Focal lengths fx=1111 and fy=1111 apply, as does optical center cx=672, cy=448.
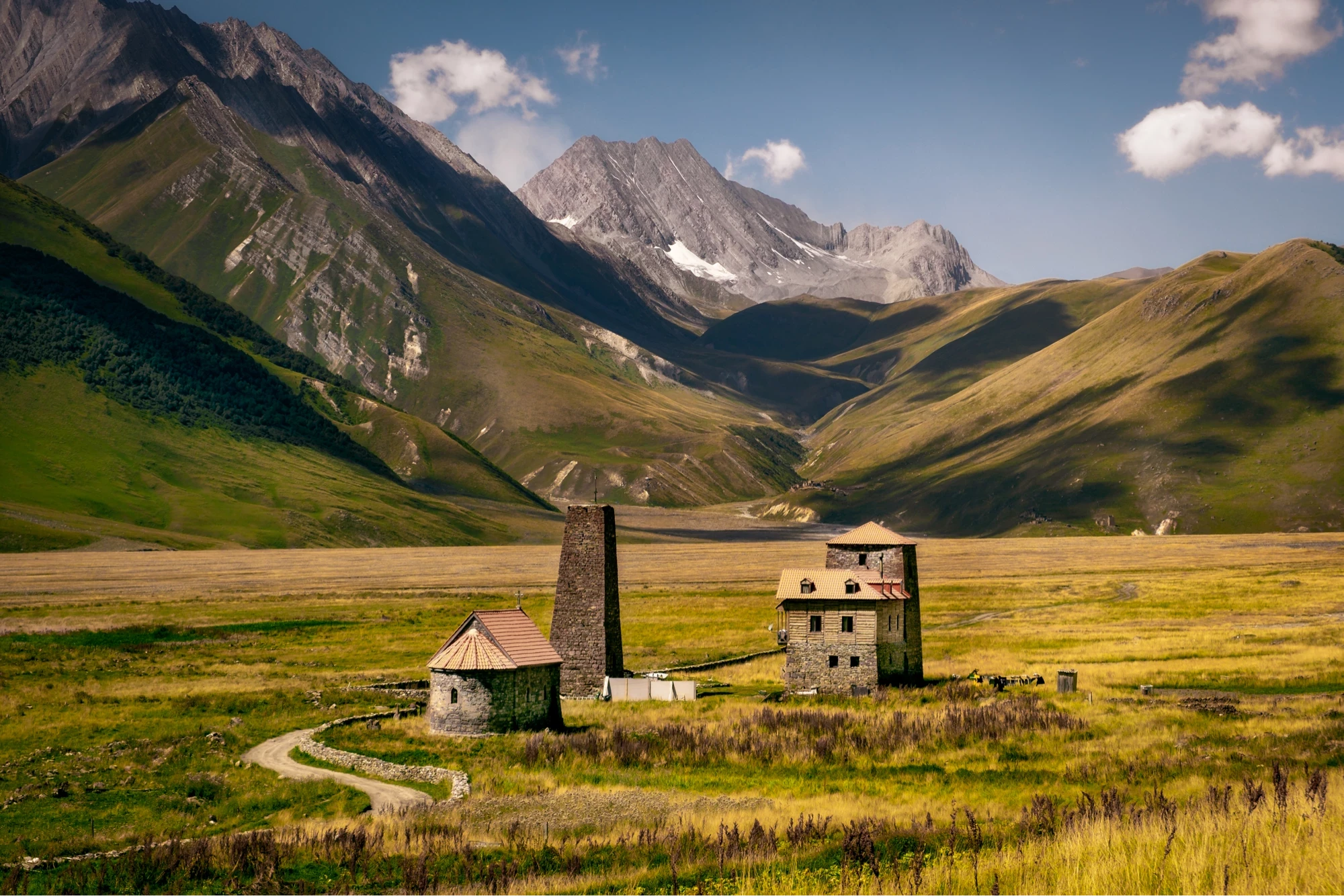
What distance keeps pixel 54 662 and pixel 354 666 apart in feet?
55.6

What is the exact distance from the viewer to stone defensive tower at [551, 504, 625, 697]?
54.7 meters

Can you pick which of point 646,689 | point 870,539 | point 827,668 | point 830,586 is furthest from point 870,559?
point 646,689

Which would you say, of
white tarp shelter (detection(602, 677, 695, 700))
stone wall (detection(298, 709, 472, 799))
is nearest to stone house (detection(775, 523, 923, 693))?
white tarp shelter (detection(602, 677, 695, 700))

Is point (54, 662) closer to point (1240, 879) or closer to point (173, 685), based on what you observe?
point (173, 685)

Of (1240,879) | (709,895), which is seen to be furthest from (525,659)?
(1240,879)

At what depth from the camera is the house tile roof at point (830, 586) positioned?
5641cm

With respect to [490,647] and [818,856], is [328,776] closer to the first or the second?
[490,647]

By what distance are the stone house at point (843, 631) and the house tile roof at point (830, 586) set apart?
34 mm

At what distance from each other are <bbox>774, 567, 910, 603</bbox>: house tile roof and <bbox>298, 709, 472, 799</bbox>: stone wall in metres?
22.7

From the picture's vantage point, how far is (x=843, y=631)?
57.1m

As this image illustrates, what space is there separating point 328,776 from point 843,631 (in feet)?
92.3

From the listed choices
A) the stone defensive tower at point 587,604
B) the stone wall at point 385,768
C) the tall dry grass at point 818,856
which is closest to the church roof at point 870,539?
the stone defensive tower at point 587,604

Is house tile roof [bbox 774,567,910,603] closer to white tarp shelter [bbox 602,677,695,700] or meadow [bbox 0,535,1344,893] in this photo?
meadow [bbox 0,535,1344,893]

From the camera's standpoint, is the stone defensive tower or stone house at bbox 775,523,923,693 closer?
the stone defensive tower
